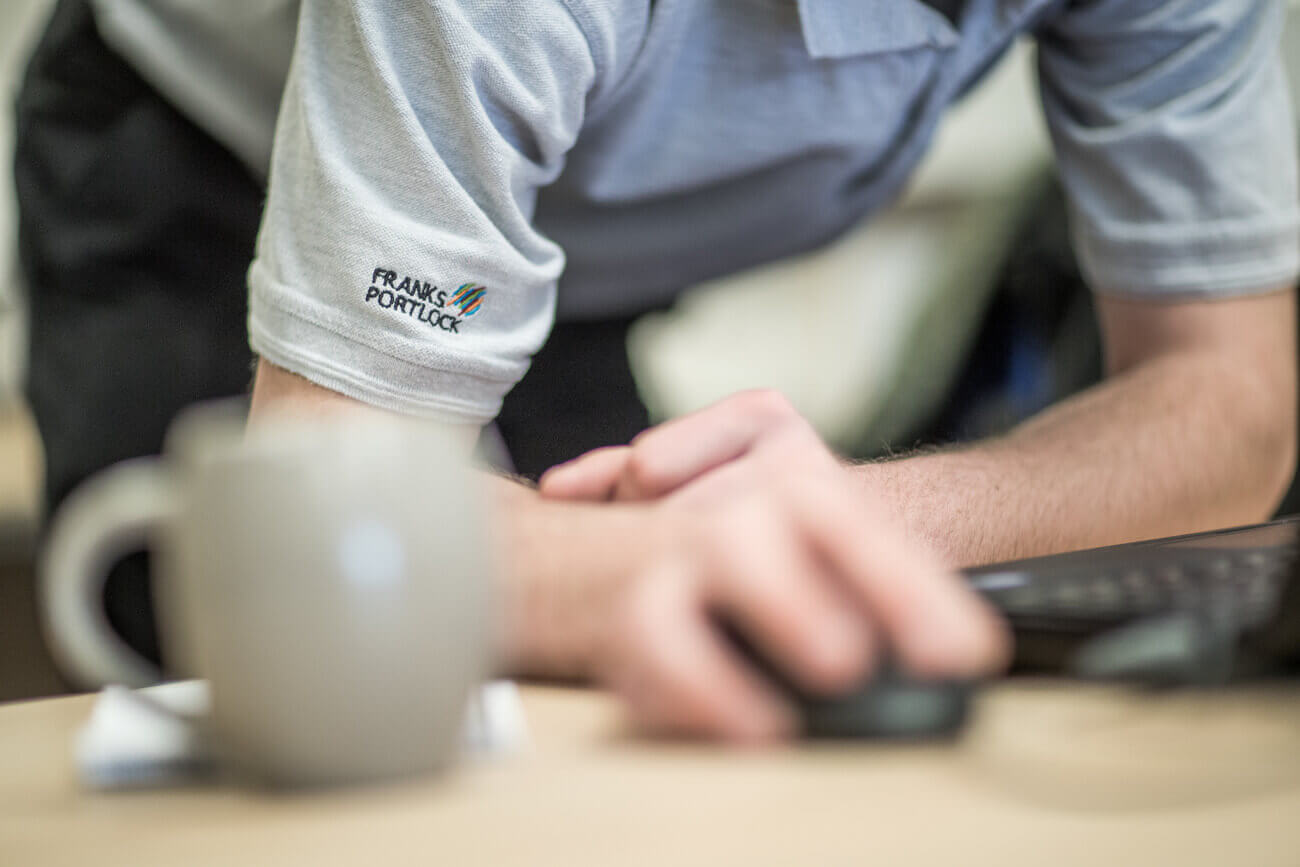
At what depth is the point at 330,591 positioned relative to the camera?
0.51 ft

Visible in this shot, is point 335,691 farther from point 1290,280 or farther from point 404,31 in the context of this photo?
point 1290,280

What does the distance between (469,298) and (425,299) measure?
0.02 metres

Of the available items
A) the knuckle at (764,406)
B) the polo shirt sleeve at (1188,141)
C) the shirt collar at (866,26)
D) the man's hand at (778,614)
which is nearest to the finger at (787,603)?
the man's hand at (778,614)

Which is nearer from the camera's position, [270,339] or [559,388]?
[270,339]

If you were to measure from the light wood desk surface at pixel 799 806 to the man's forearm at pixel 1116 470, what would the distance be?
21 centimetres

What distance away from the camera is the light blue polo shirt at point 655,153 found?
1.16 ft

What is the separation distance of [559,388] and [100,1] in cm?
29

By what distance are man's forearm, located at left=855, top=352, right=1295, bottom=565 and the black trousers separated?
166mm

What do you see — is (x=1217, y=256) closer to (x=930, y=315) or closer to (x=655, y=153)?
(x=655, y=153)

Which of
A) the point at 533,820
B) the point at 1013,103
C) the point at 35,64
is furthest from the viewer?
the point at 1013,103

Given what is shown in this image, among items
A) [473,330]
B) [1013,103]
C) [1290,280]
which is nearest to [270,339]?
[473,330]

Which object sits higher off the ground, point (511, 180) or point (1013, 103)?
point (511, 180)

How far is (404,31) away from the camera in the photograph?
1.16 feet

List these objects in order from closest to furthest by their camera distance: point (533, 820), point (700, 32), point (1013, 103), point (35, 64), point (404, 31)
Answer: point (533, 820) → point (404, 31) → point (700, 32) → point (35, 64) → point (1013, 103)
